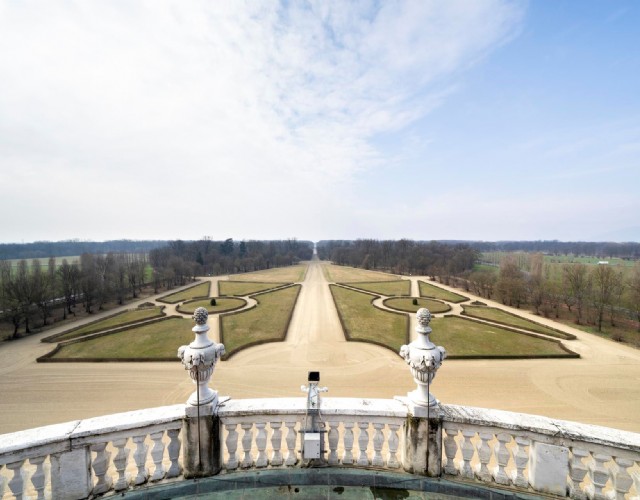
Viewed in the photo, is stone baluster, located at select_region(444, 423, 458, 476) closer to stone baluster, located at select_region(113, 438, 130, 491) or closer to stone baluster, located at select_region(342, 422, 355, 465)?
stone baluster, located at select_region(342, 422, 355, 465)

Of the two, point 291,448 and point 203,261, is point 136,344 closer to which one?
point 291,448

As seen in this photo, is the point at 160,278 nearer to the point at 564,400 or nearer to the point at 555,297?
the point at 564,400

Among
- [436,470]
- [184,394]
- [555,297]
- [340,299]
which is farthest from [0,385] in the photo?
[555,297]

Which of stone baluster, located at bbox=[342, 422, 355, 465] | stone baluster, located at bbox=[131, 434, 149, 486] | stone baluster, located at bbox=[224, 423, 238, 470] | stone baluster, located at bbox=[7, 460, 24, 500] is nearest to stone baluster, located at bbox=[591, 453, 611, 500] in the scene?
stone baluster, located at bbox=[342, 422, 355, 465]

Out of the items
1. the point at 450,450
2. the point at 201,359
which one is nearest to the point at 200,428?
the point at 201,359

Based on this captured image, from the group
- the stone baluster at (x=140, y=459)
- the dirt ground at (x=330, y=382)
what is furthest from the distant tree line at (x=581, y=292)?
the stone baluster at (x=140, y=459)
